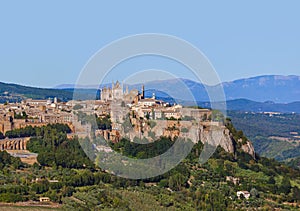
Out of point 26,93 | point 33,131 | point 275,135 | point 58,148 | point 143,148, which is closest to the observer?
point 58,148

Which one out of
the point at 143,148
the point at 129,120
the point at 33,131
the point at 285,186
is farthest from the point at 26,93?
the point at 285,186

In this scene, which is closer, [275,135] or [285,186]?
[285,186]

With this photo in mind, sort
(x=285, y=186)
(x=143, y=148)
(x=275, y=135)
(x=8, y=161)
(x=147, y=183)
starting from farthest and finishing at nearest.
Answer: (x=275, y=135) < (x=143, y=148) < (x=285, y=186) < (x=8, y=161) < (x=147, y=183)

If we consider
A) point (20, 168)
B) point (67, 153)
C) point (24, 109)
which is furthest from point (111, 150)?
point (24, 109)

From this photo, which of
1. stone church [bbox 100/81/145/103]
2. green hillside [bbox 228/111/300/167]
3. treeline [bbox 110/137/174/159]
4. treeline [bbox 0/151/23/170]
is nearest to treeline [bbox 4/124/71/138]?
treeline [bbox 110/137/174/159]

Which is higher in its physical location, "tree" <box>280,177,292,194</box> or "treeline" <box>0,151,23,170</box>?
"treeline" <box>0,151,23,170</box>

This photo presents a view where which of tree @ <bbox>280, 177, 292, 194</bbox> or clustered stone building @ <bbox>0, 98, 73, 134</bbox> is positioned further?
clustered stone building @ <bbox>0, 98, 73, 134</bbox>

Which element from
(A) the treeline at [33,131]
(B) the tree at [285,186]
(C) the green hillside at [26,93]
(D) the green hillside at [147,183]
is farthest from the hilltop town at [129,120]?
(C) the green hillside at [26,93]

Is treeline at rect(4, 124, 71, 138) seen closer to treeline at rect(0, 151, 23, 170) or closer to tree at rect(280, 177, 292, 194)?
treeline at rect(0, 151, 23, 170)

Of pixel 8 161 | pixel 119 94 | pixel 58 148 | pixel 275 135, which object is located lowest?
pixel 8 161

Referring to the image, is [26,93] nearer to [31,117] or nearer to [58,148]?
[31,117]

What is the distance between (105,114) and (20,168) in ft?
29.5

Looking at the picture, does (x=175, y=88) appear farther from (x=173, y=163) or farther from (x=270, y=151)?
(x=270, y=151)

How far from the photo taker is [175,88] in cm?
3616
